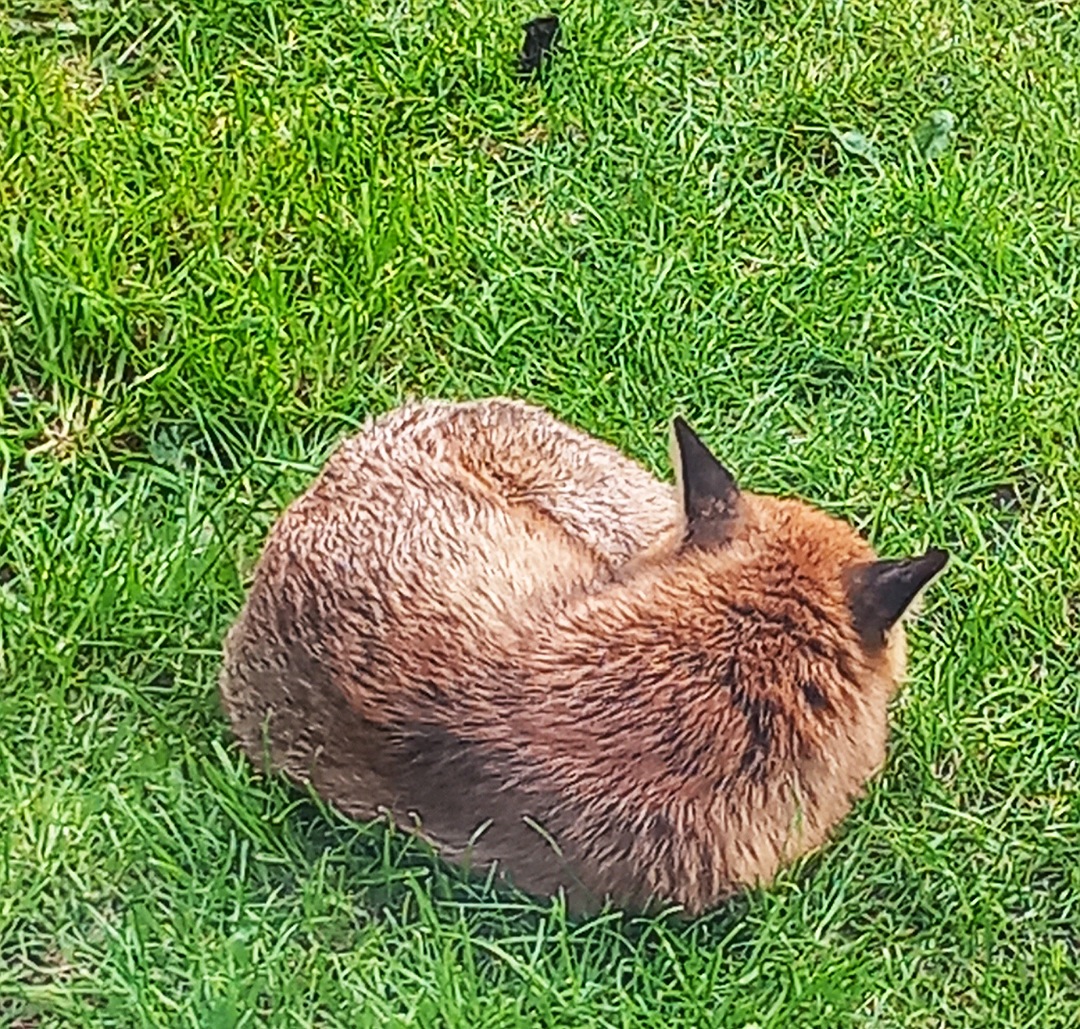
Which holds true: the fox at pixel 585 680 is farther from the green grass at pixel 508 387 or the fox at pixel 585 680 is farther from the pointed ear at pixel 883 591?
the green grass at pixel 508 387

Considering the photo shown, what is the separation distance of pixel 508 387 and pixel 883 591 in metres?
1.61

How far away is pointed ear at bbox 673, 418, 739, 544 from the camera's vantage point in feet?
13.2

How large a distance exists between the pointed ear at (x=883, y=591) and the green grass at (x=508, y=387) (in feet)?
2.04

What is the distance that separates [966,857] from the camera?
4430 mm

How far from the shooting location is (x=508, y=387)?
5.23 meters

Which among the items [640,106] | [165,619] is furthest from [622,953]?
[640,106]

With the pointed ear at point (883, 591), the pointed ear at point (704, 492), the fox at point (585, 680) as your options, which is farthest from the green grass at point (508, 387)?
the pointed ear at point (704, 492)

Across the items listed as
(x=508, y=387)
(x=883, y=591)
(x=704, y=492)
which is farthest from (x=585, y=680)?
(x=508, y=387)

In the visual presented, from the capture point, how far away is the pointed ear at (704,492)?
401 centimetres

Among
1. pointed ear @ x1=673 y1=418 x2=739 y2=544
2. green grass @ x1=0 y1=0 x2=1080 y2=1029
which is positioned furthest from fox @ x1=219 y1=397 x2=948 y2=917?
green grass @ x1=0 y1=0 x2=1080 y2=1029

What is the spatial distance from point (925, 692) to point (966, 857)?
0.44m

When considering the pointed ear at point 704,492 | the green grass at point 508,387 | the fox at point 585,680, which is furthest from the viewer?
the green grass at point 508,387

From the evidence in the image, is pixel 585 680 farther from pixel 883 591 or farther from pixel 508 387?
pixel 508 387

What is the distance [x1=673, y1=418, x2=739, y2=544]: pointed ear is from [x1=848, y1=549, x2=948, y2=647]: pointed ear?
0.29 meters
